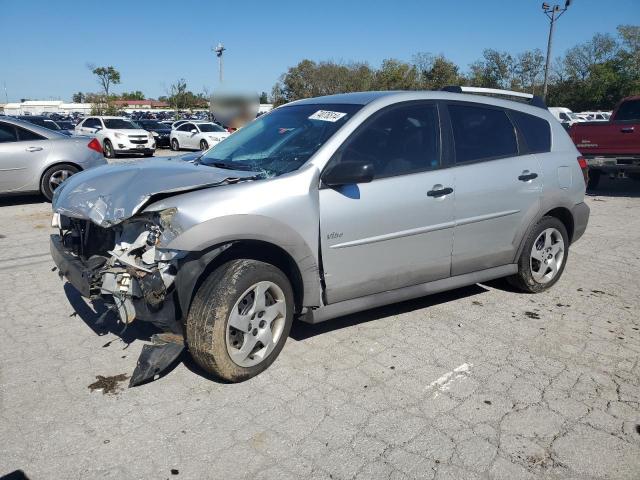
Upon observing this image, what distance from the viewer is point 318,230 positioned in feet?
11.4

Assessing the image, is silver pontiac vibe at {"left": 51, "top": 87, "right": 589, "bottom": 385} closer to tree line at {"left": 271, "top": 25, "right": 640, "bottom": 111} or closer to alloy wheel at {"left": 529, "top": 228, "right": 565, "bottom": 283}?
alloy wheel at {"left": 529, "top": 228, "right": 565, "bottom": 283}

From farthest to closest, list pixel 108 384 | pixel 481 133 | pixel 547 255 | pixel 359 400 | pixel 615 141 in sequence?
pixel 615 141 → pixel 547 255 → pixel 481 133 → pixel 108 384 → pixel 359 400

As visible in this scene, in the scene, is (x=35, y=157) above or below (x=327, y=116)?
below

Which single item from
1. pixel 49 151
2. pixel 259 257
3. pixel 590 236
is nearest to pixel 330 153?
pixel 259 257

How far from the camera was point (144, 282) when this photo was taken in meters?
3.06

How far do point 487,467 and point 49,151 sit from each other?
8836 millimetres

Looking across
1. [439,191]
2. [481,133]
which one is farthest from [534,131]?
[439,191]

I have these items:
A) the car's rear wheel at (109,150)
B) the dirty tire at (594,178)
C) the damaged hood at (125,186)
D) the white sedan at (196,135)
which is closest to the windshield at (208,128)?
the white sedan at (196,135)

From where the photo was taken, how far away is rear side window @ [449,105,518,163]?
14.0 feet

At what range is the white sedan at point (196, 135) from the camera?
23.0 meters

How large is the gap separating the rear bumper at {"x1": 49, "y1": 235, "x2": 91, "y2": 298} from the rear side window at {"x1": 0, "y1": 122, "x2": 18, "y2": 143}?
5991mm

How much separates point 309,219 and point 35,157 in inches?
291

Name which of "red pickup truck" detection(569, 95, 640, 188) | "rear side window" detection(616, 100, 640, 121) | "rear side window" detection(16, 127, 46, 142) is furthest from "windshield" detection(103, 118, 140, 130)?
"rear side window" detection(616, 100, 640, 121)

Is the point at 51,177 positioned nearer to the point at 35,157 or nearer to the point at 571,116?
the point at 35,157
